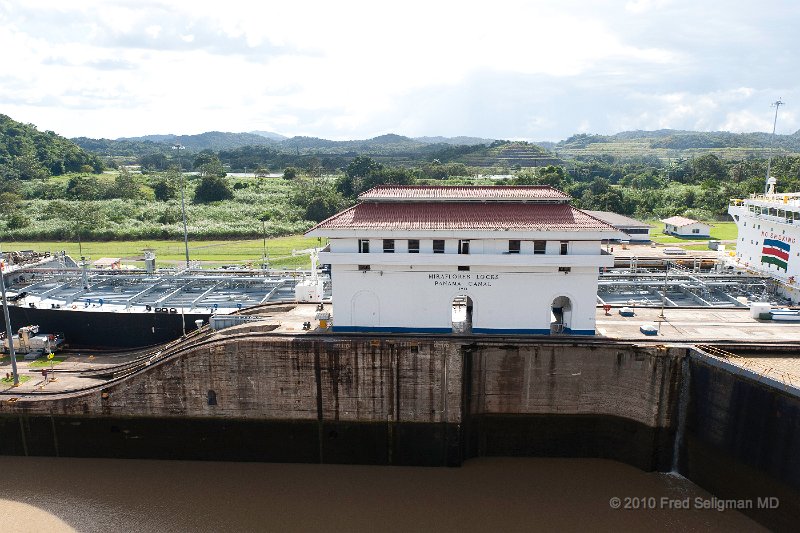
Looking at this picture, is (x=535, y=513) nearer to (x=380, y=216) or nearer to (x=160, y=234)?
(x=380, y=216)

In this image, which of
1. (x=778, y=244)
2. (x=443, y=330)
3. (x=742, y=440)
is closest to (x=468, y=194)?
(x=443, y=330)

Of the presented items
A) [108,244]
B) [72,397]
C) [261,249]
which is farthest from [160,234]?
[72,397]

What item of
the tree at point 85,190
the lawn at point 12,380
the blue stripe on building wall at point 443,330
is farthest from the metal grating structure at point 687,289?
the tree at point 85,190

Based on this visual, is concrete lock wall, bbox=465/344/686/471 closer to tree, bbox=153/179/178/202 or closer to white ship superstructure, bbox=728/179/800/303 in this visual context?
white ship superstructure, bbox=728/179/800/303

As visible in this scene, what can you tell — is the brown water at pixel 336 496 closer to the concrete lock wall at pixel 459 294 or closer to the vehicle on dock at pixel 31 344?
the concrete lock wall at pixel 459 294

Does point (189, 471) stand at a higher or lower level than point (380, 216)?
lower

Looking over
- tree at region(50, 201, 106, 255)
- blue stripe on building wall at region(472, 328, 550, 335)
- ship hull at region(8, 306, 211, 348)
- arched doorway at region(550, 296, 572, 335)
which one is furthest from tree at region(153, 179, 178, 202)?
arched doorway at region(550, 296, 572, 335)
